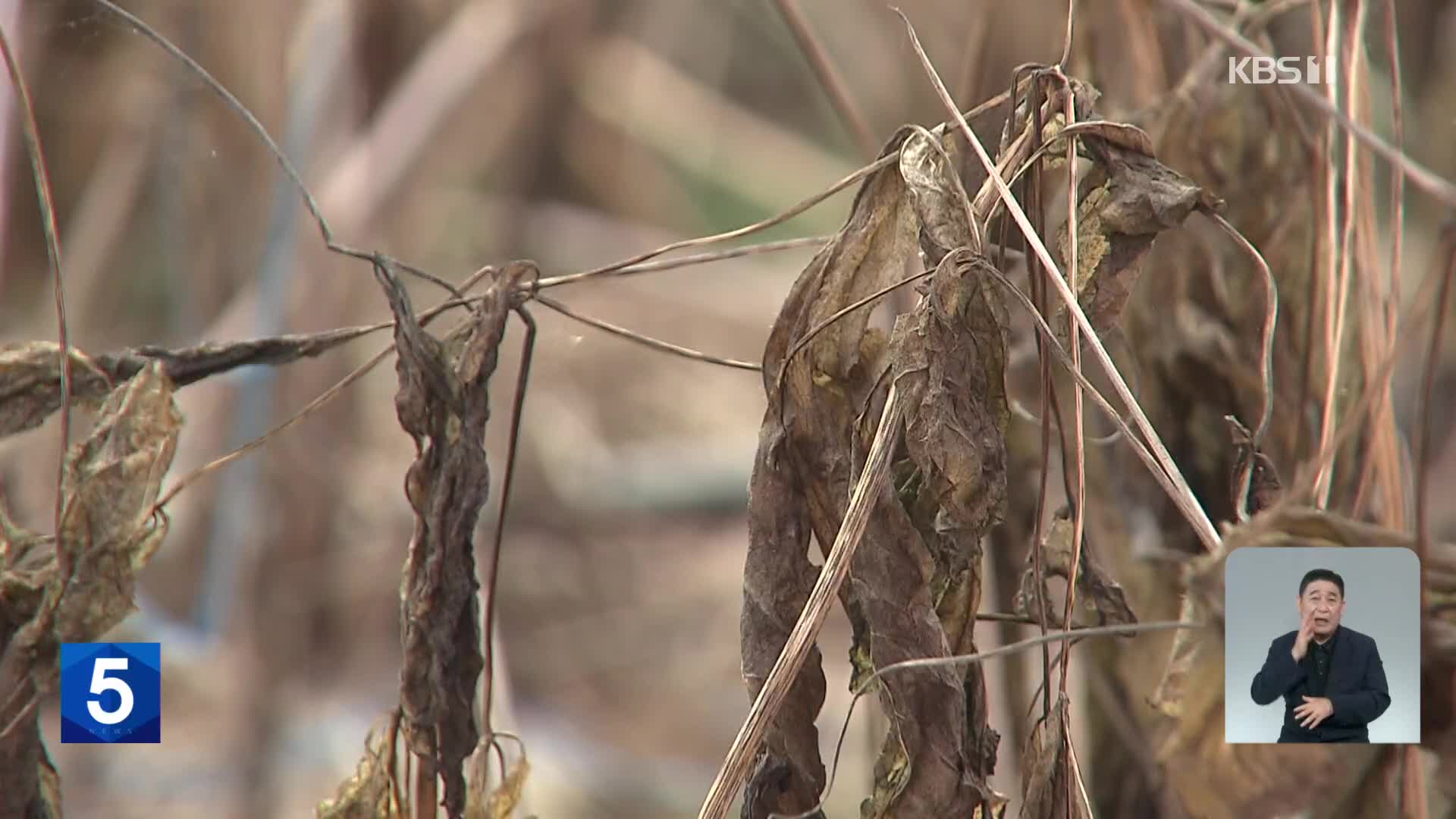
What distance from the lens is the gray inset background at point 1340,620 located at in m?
0.37

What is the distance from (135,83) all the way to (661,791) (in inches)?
39.0

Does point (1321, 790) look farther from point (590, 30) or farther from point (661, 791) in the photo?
point (590, 30)

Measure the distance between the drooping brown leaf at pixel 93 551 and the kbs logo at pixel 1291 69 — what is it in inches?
17.8

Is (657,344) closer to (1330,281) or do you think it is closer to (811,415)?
(811,415)

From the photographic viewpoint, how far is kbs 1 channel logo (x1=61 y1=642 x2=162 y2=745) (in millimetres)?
532

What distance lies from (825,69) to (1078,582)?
30 cm

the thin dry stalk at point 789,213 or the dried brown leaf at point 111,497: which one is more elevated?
the thin dry stalk at point 789,213

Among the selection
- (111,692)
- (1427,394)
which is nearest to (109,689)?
(111,692)

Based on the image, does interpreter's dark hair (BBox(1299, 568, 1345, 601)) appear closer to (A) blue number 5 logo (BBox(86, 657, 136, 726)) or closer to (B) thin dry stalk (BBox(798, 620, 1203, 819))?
(B) thin dry stalk (BBox(798, 620, 1203, 819))

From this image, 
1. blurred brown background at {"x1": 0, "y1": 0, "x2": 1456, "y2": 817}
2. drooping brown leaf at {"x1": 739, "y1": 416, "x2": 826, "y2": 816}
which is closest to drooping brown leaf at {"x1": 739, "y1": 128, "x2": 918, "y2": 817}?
drooping brown leaf at {"x1": 739, "y1": 416, "x2": 826, "y2": 816}

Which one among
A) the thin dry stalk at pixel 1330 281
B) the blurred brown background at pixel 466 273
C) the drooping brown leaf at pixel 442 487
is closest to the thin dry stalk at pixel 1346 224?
the thin dry stalk at pixel 1330 281

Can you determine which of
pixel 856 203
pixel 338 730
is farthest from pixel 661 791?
pixel 856 203

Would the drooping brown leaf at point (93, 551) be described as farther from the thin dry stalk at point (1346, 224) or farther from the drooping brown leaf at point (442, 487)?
the thin dry stalk at point (1346, 224)

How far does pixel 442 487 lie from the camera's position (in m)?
0.48
